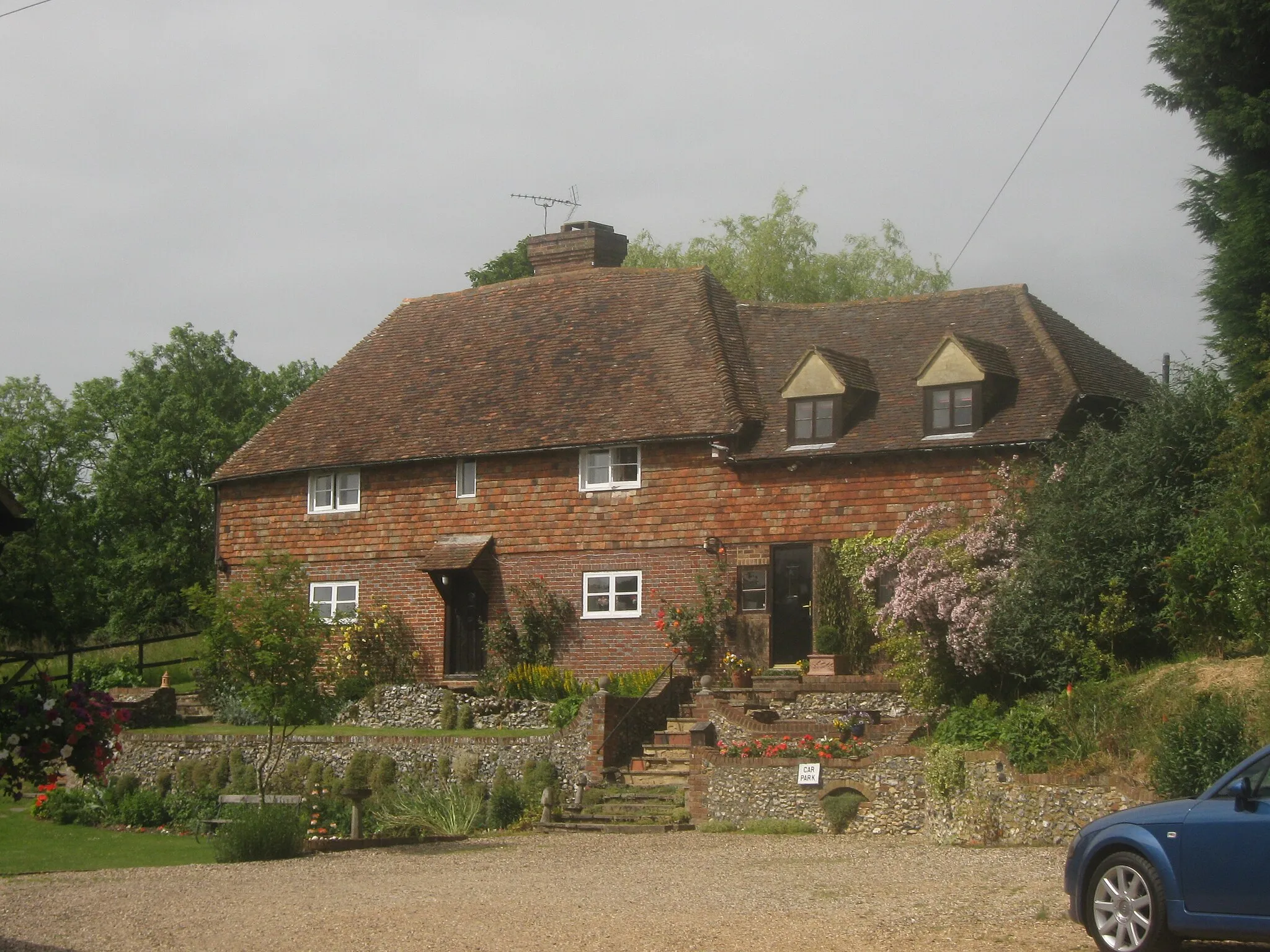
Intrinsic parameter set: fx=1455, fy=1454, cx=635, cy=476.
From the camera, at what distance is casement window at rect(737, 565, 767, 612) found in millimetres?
27125

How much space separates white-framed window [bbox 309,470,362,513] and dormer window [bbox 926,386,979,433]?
41.5ft

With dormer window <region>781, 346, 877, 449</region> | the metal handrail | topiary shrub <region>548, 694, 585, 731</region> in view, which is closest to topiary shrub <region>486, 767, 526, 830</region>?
the metal handrail

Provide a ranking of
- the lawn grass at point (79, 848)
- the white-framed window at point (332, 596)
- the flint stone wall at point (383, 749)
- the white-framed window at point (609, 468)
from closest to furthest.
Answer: the lawn grass at point (79, 848) → the flint stone wall at point (383, 749) → the white-framed window at point (609, 468) → the white-framed window at point (332, 596)

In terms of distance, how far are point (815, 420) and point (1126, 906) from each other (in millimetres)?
18172

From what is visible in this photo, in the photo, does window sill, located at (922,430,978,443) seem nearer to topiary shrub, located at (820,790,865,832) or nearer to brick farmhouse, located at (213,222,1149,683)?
A: brick farmhouse, located at (213,222,1149,683)

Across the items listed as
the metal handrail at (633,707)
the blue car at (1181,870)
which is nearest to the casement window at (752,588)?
the metal handrail at (633,707)

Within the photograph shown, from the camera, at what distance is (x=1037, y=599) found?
69.7 ft

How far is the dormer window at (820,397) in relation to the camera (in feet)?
89.0

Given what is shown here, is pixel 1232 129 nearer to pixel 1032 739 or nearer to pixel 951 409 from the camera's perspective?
pixel 951 409

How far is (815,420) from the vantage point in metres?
27.4

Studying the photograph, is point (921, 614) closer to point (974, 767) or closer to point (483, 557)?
point (974, 767)

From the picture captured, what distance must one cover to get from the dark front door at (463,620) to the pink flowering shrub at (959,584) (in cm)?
914

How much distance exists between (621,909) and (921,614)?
11356 millimetres

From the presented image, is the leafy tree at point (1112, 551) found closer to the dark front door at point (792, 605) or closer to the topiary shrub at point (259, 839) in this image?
the dark front door at point (792, 605)
